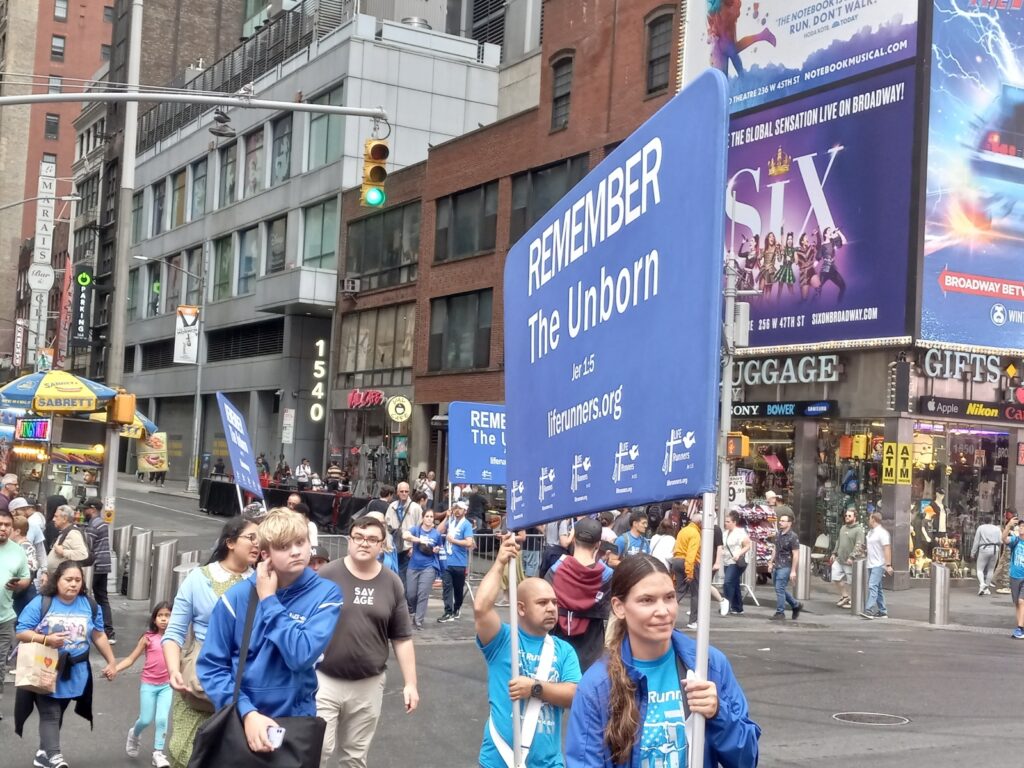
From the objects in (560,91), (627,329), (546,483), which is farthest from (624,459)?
(560,91)

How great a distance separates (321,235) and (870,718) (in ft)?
132

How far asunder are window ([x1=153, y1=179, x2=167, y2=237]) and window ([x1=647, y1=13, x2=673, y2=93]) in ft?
122

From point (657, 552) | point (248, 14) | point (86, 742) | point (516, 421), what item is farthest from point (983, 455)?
point (248, 14)

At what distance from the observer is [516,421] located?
5227mm

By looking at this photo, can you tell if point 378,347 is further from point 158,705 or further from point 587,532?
point 587,532

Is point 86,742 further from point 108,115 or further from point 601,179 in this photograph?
point 108,115

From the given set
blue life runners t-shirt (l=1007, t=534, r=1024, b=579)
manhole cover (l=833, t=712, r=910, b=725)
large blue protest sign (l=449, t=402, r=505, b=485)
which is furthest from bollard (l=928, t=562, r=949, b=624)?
large blue protest sign (l=449, t=402, r=505, b=485)

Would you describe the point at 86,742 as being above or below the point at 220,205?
below

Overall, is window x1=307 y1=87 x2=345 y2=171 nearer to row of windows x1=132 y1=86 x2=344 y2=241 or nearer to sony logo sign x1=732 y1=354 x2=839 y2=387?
row of windows x1=132 y1=86 x2=344 y2=241

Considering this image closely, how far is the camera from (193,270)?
61.1 metres

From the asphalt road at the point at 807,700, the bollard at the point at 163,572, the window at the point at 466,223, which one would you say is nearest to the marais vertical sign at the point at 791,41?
the window at the point at 466,223

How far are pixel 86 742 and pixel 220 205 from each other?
165 feet

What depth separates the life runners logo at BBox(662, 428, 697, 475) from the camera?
3.47m

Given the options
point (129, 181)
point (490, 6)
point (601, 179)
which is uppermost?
point (490, 6)
